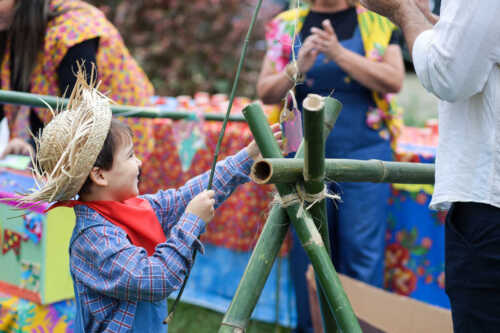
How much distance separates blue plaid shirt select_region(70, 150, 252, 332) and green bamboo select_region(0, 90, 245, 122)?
37cm

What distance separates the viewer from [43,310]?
6.17ft

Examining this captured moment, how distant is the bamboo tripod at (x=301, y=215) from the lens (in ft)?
3.58

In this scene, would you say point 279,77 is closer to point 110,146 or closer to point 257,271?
point 110,146

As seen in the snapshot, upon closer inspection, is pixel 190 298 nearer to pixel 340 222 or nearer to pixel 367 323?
pixel 340 222

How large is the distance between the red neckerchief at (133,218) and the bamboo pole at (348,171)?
467mm

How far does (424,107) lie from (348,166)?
18.7 ft

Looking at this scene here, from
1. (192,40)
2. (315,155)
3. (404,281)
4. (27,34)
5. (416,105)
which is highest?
(315,155)

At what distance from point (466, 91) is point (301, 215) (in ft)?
1.31

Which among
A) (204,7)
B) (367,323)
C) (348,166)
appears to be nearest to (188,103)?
(367,323)

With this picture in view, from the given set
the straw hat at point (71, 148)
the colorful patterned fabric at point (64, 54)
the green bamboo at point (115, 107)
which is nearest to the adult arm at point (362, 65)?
the green bamboo at point (115, 107)

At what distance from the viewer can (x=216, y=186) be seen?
5.16 feet

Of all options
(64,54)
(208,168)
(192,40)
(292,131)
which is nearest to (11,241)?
(64,54)

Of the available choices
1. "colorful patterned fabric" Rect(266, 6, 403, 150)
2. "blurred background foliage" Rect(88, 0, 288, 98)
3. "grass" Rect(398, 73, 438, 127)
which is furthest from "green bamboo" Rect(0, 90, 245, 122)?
"blurred background foliage" Rect(88, 0, 288, 98)

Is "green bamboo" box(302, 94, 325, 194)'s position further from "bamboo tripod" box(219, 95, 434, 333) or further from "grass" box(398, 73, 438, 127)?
"grass" box(398, 73, 438, 127)
